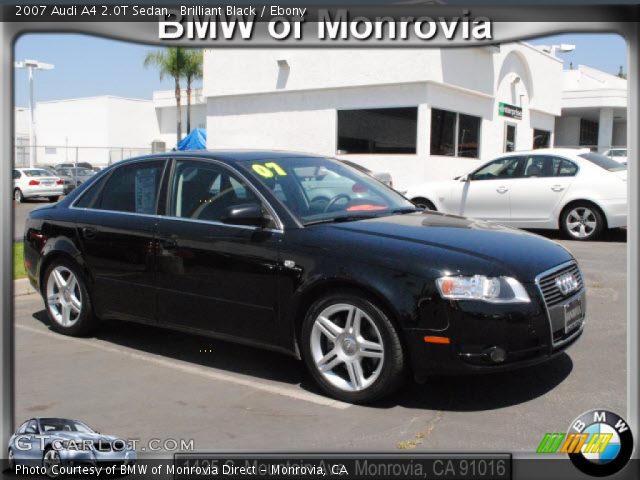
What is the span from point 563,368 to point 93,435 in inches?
→ 125

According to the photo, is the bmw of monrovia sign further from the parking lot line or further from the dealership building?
the parking lot line

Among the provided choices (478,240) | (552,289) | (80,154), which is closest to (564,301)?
(552,289)

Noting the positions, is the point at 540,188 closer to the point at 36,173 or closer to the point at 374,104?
the point at 374,104

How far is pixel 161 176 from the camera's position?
17.6ft

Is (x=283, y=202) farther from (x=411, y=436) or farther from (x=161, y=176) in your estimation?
(x=411, y=436)

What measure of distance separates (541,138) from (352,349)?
76.8ft

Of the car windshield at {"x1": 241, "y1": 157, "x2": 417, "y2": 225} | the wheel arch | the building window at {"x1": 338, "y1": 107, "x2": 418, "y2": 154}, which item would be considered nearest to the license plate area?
the car windshield at {"x1": 241, "y1": 157, "x2": 417, "y2": 225}

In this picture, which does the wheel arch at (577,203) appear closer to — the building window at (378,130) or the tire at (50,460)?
the building window at (378,130)

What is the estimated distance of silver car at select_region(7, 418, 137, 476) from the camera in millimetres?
3164

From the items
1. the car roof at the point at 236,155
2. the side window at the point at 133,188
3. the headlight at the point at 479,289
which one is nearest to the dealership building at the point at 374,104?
the side window at the point at 133,188

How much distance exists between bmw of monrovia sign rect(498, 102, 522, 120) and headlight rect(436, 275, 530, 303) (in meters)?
18.1

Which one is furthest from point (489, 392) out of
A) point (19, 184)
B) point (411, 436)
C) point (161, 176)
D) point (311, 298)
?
point (19, 184)

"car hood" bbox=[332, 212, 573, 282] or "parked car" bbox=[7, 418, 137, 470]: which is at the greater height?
"car hood" bbox=[332, 212, 573, 282]

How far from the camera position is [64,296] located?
585 centimetres
